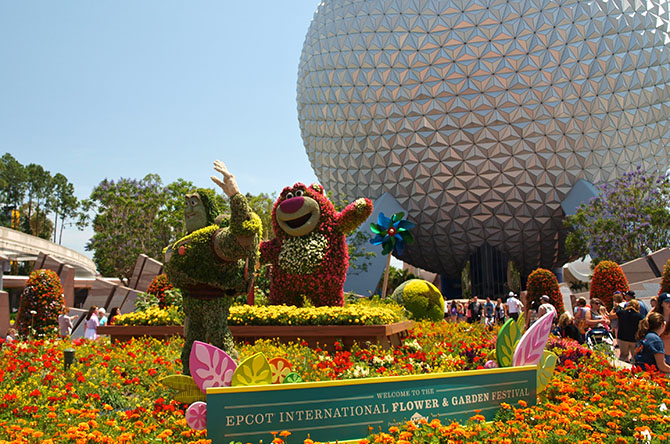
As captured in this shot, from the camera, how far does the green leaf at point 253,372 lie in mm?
3920

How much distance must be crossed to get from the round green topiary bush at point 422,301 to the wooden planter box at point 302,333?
146 inches

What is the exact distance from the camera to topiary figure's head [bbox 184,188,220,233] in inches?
264

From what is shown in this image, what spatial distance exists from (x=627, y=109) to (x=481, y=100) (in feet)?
21.0

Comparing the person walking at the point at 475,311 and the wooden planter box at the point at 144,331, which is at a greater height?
the wooden planter box at the point at 144,331

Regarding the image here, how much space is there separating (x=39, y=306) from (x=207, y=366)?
11.7m

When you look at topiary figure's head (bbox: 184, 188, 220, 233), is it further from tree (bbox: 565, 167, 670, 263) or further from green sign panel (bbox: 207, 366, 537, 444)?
tree (bbox: 565, 167, 670, 263)

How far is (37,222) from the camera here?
4666cm

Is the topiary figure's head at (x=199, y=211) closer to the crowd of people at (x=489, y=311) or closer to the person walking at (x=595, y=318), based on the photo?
the person walking at (x=595, y=318)

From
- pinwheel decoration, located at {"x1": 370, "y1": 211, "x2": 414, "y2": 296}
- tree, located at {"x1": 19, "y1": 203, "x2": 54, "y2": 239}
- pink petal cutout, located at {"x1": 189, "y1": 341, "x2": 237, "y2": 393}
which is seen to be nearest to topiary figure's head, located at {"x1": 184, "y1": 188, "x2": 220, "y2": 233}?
pink petal cutout, located at {"x1": 189, "y1": 341, "x2": 237, "y2": 393}

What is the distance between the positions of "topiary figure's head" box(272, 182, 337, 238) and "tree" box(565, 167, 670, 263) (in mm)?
15587

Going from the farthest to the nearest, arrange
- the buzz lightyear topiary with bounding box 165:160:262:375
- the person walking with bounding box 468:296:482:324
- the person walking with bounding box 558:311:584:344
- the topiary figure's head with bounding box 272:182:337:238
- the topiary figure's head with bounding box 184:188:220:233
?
the person walking with bounding box 468:296:482:324
the topiary figure's head with bounding box 272:182:337:238
the person walking with bounding box 558:311:584:344
the topiary figure's head with bounding box 184:188:220:233
the buzz lightyear topiary with bounding box 165:160:262:375

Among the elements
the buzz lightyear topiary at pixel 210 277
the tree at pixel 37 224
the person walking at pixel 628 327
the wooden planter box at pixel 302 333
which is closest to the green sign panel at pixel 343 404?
the buzz lightyear topiary at pixel 210 277

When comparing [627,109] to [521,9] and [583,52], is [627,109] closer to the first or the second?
[583,52]

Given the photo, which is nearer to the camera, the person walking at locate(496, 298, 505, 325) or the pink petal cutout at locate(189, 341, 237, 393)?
the pink petal cutout at locate(189, 341, 237, 393)
